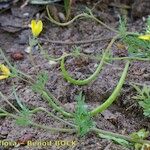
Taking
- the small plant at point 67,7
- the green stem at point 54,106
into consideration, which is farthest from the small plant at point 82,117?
the small plant at point 67,7

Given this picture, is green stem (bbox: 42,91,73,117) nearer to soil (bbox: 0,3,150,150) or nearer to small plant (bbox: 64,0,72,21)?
soil (bbox: 0,3,150,150)

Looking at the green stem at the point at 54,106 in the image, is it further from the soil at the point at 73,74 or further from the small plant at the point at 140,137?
the small plant at the point at 140,137

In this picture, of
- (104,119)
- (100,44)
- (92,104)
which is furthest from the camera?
(100,44)

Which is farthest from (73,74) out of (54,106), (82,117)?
(82,117)

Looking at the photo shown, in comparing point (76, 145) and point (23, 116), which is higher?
point (23, 116)

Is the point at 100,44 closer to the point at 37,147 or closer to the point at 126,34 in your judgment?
the point at 126,34

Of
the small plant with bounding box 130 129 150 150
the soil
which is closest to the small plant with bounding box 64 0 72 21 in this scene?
the soil

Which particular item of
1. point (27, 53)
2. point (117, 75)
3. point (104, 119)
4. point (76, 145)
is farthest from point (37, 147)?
point (27, 53)

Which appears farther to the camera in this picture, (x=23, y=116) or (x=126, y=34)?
(x=126, y=34)
